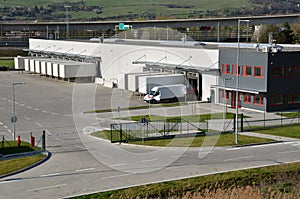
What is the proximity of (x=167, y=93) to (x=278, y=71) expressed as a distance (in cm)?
1055

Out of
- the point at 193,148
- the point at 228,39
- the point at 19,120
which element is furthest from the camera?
the point at 228,39

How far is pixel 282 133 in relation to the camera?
3681 cm

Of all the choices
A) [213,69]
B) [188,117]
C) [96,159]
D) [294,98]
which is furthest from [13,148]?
[294,98]

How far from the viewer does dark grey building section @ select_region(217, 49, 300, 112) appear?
4628cm

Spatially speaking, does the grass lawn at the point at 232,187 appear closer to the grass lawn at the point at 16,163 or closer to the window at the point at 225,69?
the grass lawn at the point at 16,163

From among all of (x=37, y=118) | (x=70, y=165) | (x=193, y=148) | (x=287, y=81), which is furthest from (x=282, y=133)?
(x=37, y=118)

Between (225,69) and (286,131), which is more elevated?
(225,69)

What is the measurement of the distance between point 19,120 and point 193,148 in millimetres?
16411

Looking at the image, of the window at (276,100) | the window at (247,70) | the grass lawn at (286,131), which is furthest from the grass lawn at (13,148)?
the window at (276,100)

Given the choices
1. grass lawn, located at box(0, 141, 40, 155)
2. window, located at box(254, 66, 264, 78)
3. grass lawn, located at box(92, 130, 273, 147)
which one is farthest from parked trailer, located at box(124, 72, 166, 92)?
grass lawn, located at box(0, 141, 40, 155)

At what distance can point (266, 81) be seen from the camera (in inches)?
1818

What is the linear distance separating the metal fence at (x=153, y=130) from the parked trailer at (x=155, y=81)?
1286cm

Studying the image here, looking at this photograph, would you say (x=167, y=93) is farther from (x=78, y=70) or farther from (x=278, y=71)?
(x=78, y=70)

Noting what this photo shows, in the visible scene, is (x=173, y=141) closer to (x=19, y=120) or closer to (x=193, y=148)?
(x=193, y=148)
